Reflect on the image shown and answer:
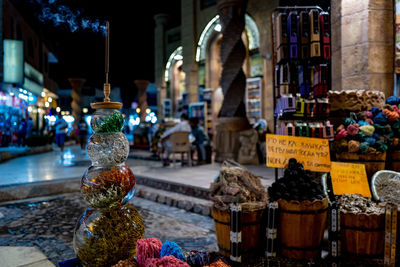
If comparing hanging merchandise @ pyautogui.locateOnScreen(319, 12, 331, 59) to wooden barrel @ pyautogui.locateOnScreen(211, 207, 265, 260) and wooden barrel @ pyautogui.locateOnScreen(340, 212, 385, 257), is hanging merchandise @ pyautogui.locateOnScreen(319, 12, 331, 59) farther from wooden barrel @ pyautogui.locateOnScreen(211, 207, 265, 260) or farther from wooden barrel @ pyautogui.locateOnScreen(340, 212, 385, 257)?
wooden barrel @ pyautogui.locateOnScreen(211, 207, 265, 260)

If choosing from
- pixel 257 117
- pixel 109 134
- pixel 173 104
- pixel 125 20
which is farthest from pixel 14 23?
pixel 109 134

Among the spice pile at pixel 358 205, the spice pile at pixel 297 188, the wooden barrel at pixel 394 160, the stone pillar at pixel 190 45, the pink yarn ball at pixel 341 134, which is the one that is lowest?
the spice pile at pixel 358 205

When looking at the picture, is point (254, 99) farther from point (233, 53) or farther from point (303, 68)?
point (303, 68)

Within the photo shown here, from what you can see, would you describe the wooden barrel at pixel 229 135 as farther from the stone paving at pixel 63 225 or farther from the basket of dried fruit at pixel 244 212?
A: the basket of dried fruit at pixel 244 212

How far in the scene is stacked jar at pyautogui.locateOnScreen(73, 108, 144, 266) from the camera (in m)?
1.83

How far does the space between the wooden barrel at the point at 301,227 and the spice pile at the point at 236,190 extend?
0.26m

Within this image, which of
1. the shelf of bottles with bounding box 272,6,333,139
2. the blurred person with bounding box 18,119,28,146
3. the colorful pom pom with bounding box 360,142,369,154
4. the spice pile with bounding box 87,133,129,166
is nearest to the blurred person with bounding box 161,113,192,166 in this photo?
the shelf of bottles with bounding box 272,6,333,139

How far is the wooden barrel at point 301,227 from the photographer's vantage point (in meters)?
2.69

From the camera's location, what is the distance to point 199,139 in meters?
8.98

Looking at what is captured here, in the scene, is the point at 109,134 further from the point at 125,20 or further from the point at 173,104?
the point at 173,104

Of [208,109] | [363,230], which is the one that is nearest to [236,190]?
[363,230]

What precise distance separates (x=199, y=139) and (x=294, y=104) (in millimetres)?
5214

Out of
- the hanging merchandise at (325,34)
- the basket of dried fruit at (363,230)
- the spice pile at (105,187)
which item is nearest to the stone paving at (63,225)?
the basket of dried fruit at (363,230)

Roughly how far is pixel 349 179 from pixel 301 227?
1.07 meters
